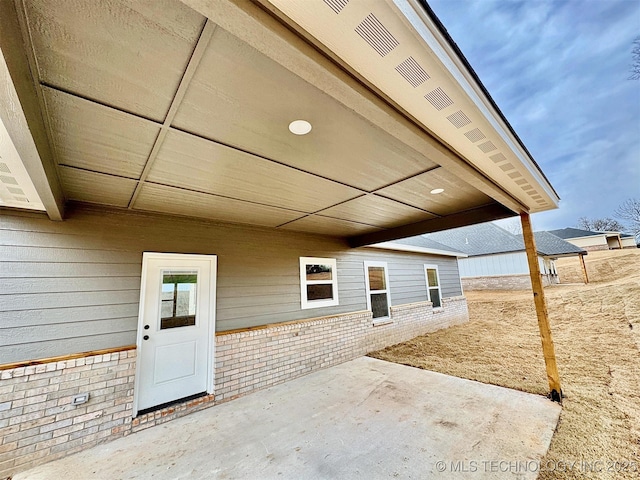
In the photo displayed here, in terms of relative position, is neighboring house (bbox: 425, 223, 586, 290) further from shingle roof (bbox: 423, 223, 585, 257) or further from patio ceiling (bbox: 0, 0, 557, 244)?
patio ceiling (bbox: 0, 0, 557, 244)

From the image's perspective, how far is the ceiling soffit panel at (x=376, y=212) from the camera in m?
3.44

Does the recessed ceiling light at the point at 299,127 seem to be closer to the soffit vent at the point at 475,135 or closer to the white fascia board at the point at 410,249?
the soffit vent at the point at 475,135

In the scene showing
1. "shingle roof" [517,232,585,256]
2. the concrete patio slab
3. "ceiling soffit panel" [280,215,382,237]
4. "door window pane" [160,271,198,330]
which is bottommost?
the concrete patio slab

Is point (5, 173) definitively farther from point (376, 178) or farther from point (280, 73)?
point (376, 178)

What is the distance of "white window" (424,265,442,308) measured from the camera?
819 centimetres

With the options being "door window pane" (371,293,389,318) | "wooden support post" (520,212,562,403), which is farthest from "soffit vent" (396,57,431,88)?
"door window pane" (371,293,389,318)

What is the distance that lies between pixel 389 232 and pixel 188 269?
140 inches

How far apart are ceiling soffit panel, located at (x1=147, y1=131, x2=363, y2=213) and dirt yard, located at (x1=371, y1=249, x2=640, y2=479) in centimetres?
321

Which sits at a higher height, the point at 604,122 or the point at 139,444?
the point at 604,122

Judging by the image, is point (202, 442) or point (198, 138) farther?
point (202, 442)

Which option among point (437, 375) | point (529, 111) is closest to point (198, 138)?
point (437, 375)

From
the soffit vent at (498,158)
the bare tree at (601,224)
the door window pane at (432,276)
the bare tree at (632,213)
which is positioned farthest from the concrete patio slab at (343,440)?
the bare tree at (601,224)

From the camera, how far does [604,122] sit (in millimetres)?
27172

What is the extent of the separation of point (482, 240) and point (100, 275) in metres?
19.2
